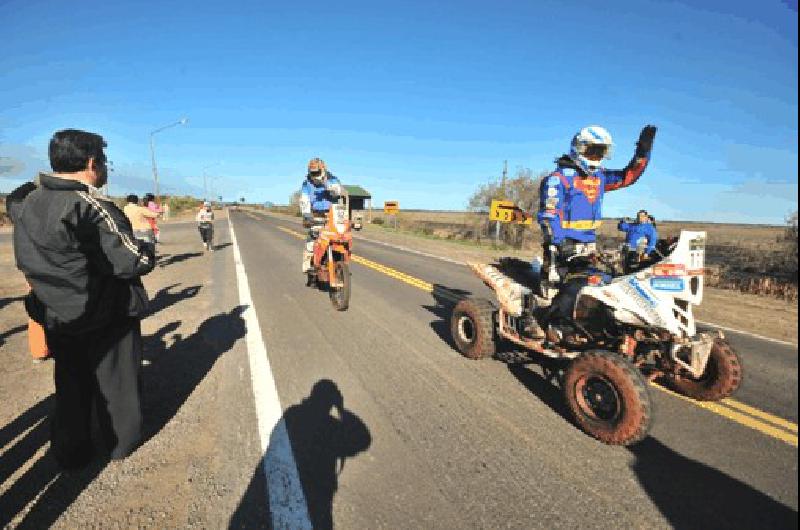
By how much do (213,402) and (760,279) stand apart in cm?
1431

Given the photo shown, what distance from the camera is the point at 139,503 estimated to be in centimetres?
255

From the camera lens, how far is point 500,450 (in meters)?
3.18

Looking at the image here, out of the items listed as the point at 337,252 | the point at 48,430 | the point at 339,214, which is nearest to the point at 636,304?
the point at 48,430

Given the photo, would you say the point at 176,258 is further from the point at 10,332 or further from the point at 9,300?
the point at 10,332

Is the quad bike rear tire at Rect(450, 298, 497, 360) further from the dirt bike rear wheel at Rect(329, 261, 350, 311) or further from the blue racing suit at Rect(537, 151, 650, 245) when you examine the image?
the dirt bike rear wheel at Rect(329, 261, 350, 311)

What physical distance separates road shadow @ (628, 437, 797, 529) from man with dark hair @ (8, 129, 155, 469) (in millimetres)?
3738

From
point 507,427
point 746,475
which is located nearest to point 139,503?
point 507,427

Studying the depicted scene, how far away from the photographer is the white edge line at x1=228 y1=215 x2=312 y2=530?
2.44 meters

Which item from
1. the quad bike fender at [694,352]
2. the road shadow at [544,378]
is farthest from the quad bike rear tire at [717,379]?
the road shadow at [544,378]

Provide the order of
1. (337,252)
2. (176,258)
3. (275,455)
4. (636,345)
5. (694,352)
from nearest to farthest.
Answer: (275,455)
(694,352)
(636,345)
(337,252)
(176,258)

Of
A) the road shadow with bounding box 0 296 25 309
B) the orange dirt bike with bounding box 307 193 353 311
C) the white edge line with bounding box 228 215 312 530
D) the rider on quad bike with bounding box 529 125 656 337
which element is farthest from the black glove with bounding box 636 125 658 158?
the road shadow with bounding box 0 296 25 309

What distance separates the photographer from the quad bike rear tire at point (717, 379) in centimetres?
365

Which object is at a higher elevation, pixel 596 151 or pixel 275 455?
pixel 596 151

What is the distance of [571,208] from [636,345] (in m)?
1.50
